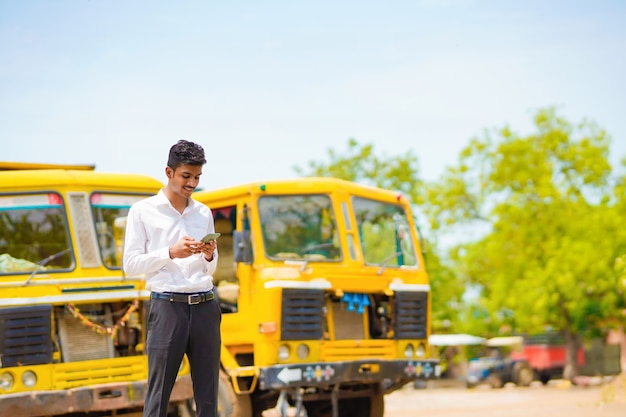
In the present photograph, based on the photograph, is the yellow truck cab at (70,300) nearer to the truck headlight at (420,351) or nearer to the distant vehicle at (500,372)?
the truck headlight at (420,351)

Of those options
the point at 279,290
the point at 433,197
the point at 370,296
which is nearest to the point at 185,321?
the point at 279,290

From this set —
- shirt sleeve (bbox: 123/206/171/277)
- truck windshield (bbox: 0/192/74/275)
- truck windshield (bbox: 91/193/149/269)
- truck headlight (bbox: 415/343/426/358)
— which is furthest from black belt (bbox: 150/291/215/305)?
truck headlight (bbox: 415/343/426/358)

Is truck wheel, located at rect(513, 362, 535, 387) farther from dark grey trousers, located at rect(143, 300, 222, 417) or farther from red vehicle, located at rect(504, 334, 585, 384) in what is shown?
dark grey trousers, located at rect(143, 300, 222, 417)

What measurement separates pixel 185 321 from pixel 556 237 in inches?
1271

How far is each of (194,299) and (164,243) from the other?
36cm

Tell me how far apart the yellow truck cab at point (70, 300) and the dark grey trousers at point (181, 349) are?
437 centimetres

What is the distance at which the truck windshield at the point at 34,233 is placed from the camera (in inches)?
423

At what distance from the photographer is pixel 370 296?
12891 mm

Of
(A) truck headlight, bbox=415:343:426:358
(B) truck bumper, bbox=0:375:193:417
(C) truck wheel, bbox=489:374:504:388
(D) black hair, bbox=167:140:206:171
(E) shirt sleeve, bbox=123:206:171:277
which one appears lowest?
(C) truck wheel, bbox=489:374:504:388

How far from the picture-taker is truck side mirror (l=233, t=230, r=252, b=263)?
1213 cm

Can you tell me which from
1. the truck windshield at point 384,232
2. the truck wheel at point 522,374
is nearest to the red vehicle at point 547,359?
the truck wheel at point 522,374

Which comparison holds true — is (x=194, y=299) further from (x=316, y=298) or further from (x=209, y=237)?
(x=316, y=298)

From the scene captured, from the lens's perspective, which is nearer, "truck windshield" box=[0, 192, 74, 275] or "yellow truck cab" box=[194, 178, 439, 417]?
"truck windshield" box=[0, 192, 74, 275]

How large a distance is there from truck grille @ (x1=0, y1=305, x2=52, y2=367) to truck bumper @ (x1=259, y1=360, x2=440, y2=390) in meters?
2.57
